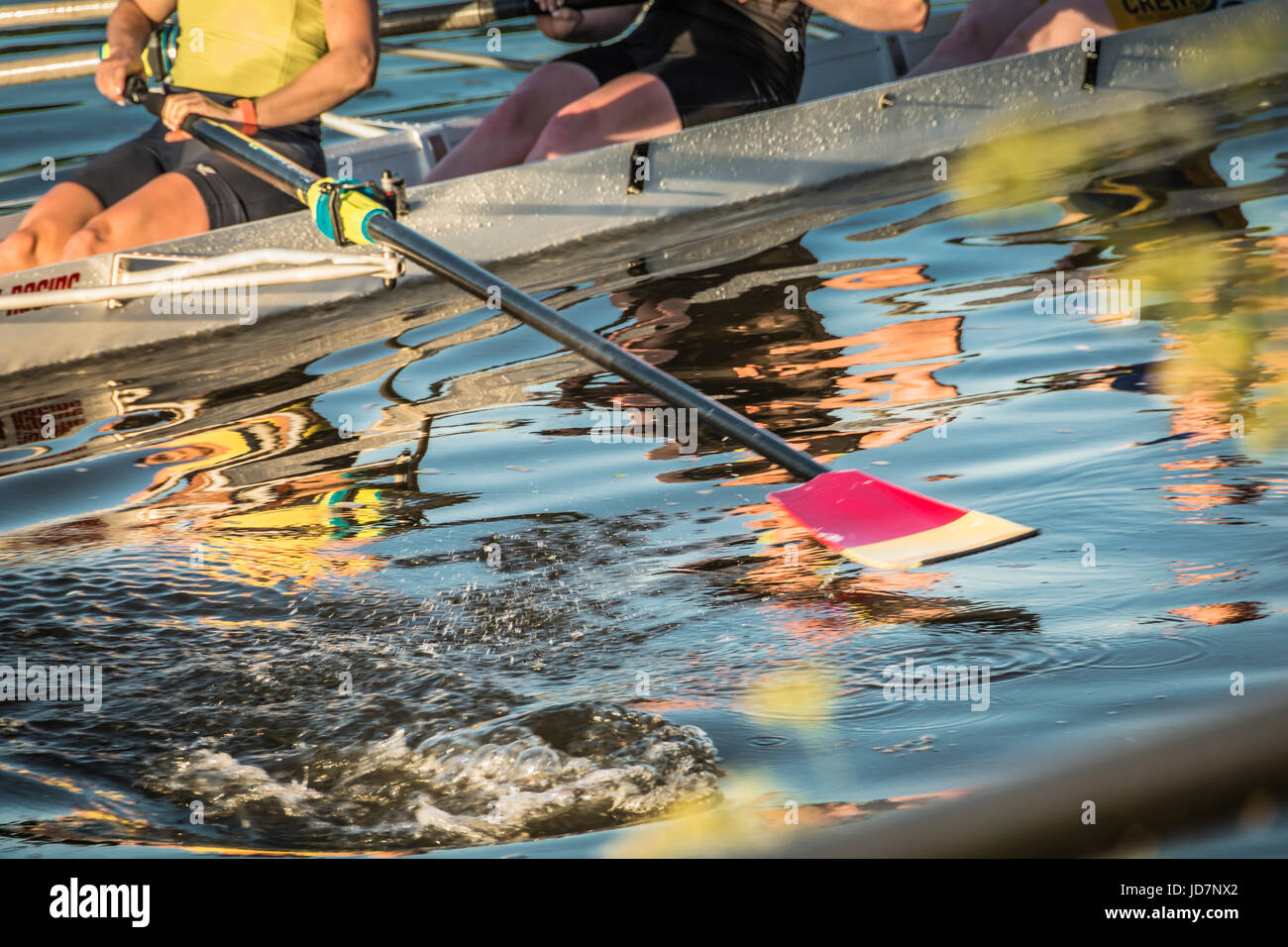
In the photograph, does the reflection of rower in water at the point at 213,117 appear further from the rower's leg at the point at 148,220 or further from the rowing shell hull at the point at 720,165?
the rowing shell hull at the point at 720,165

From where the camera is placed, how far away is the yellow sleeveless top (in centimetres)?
488

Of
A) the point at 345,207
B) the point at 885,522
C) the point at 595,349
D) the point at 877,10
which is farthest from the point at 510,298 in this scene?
the point at 877,10

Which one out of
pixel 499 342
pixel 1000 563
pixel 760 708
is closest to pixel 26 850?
pixel 760 708

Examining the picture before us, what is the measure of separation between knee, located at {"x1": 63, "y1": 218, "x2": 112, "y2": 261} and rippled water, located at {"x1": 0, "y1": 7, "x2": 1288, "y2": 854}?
41 cm

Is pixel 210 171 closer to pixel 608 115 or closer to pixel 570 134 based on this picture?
pixel 570 134

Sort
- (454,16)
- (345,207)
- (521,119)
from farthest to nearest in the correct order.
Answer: (454,16) → (521,119) → (345,207)

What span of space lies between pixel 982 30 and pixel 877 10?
2.10 meters

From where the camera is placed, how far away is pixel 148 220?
184 inches

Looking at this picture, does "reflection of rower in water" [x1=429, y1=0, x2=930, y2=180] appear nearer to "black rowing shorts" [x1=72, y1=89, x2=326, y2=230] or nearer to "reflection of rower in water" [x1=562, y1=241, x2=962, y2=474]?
"reflection of rower in water" [x1=562, y1=241, x2=962, y2=474]

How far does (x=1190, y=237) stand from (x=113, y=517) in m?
4.09

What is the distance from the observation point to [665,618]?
2.63 meters

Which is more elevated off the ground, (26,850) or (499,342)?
(499,342)
